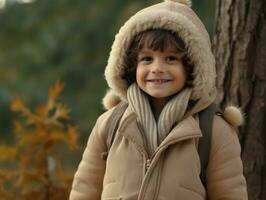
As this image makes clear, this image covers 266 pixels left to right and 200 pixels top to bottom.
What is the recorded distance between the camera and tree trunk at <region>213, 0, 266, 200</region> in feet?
15.2

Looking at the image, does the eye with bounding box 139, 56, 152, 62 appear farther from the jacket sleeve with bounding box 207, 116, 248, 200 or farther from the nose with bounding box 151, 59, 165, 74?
the jacket sleeve with bounding box 207, 116, 248, 200

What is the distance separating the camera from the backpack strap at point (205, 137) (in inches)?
143

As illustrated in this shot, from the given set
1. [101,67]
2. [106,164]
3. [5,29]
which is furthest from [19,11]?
[106,164]

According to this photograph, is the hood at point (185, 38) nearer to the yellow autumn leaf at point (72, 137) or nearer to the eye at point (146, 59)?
the eye at point (146, 59)

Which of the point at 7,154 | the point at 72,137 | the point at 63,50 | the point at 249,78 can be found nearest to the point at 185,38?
the point at 249,78

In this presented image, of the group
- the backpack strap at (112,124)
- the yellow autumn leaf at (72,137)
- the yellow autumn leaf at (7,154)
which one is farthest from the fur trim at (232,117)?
the yellow autumn leaf at (7,154)

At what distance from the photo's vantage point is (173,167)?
3.56 metres

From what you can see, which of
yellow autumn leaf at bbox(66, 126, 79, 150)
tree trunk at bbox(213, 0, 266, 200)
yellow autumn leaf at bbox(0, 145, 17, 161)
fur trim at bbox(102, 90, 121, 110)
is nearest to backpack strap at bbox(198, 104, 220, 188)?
fur trim at bbox(102, 90, 121, 110)

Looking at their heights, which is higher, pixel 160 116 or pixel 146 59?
pixel 146 59

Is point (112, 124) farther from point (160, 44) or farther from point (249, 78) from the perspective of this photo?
point (249, 78)

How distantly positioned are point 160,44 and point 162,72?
111 mm

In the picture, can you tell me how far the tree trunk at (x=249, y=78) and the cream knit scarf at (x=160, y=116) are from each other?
40.8 inches

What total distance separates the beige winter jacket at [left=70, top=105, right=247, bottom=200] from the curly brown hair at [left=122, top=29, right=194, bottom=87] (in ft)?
0.69

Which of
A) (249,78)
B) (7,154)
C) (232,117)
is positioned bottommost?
(7,154)
